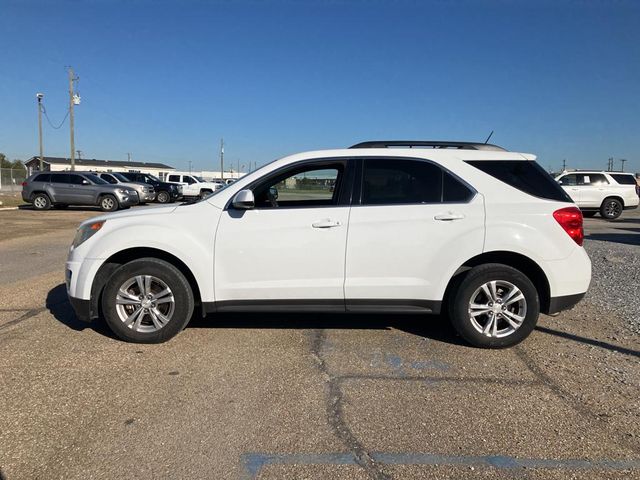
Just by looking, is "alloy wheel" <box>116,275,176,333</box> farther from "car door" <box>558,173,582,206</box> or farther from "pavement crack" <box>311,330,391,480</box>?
"car door" <box>558,173,582,206</box>

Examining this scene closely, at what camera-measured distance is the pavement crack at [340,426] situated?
2.68 meters

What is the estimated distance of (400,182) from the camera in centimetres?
451

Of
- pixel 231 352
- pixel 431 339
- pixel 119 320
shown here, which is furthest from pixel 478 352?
pixel 119 320

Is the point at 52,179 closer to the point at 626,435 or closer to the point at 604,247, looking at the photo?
the point at 604,247

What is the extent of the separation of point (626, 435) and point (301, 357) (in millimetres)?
2446

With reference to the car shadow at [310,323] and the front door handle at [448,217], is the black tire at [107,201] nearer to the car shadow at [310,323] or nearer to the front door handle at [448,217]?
the car shadow at [310,323]

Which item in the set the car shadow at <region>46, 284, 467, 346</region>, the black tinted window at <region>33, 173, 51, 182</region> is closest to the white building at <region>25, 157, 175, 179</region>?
the black tinted window at <region>33, 173, 51, 182</region>

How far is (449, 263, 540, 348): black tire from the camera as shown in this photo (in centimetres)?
434

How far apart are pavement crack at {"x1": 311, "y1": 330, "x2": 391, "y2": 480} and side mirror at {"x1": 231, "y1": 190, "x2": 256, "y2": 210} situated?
57.8 inches

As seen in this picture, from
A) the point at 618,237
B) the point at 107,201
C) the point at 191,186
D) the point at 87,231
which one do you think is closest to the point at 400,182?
the point at 87,231

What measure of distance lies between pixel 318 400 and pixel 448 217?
79.4 inches

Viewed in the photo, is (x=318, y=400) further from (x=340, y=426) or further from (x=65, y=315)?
(x=65, y=315)

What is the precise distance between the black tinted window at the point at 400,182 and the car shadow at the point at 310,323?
1417mm

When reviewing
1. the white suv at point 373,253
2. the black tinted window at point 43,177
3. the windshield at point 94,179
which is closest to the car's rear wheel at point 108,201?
the windshield at point 94,179
